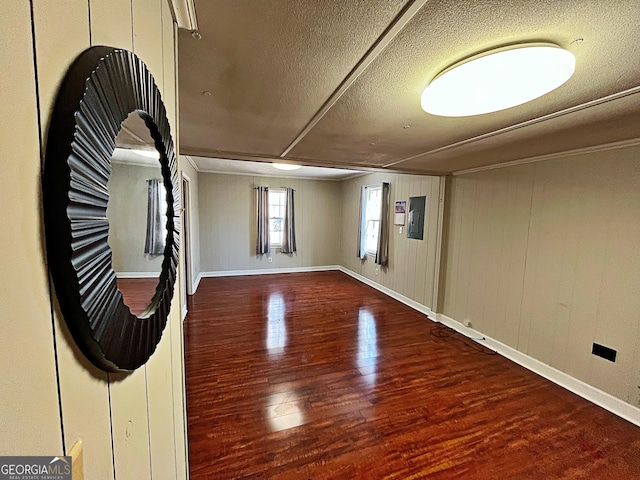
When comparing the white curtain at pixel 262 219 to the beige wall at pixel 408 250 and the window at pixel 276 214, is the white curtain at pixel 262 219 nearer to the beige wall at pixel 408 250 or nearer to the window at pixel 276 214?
the window at pixel 276 214

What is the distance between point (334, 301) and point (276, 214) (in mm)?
2830

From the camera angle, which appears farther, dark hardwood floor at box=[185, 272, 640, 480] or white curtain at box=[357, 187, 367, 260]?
white curtain at box=[357, 187, 367, 260]

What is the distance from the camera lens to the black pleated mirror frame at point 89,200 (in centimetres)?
37

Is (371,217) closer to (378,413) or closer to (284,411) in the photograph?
(378,413)

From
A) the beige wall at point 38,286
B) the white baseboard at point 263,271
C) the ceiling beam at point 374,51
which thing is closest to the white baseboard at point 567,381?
the ceiling beam at point 374,51

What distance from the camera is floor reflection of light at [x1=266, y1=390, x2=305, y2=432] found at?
2.01 meters

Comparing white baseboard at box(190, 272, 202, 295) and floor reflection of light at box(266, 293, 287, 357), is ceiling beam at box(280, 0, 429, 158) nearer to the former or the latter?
floor reflection of light at box(266, 293, 287, 357)

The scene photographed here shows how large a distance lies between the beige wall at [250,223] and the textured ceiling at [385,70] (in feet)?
12.5

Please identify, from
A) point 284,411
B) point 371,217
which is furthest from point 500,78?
point 371,217

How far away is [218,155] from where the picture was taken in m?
3.05

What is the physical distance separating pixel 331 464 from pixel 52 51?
2152 mm

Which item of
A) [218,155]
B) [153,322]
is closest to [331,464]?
[153,322]

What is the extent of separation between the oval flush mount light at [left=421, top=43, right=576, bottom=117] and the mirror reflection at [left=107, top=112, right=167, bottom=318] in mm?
1264

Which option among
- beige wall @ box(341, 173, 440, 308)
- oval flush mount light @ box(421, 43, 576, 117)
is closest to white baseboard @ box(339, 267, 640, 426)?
beige wall @ box(341, 173, 440, 308)
